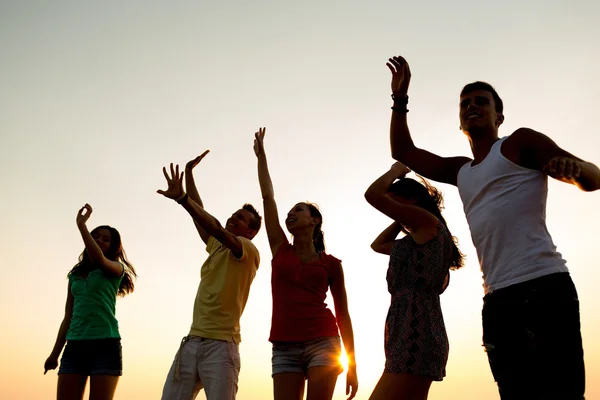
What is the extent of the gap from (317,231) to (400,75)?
3.05 meters

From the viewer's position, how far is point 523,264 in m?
3.15

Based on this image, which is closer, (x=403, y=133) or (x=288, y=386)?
(x=403, y=133)

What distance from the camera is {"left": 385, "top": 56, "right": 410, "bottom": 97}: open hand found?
13.4 feet

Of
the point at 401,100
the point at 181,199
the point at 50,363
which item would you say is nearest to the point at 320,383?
the point at 181,199

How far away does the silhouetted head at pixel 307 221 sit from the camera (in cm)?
673

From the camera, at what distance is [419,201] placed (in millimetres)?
4848

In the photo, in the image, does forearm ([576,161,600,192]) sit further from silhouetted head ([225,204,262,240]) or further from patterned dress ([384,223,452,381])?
silhouetted head ([225,204,262,240])

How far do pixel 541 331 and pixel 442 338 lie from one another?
1390 millimetres

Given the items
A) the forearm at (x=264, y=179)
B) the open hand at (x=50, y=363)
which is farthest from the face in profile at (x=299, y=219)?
the open hand at (x=50, y=363)

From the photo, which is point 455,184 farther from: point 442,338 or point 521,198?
point 442,338

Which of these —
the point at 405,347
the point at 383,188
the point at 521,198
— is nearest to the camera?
the point at 521,198

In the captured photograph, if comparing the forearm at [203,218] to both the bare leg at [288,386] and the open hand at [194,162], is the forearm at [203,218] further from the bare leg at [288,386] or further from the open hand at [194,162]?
the bare leg at [288,386]

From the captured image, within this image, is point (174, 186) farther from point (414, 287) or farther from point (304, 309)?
point (414, 287)

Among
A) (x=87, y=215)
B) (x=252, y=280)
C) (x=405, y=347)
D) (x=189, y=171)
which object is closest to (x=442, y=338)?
(x=405, y=347)
